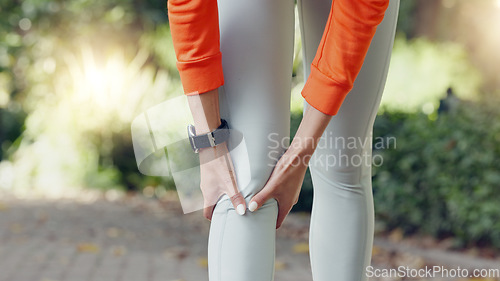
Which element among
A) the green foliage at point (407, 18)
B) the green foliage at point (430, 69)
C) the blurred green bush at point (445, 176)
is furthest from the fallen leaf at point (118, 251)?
the green foliage at point (407, 18)

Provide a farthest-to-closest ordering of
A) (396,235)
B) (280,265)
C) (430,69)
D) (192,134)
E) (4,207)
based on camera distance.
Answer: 1. (430,69)
2. (4,207)
3. (396,235)
4. (280,265)
5. (192,134)

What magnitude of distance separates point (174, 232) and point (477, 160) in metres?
2.67

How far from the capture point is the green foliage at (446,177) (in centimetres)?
423

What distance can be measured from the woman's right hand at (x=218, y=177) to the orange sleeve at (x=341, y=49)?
0.25 meters

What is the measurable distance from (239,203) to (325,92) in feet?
1.08

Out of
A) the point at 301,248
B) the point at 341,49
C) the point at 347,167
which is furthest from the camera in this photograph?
the point at 301,248

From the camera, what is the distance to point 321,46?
52.7 inches

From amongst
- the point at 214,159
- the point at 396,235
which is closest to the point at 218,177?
the point at 214,159

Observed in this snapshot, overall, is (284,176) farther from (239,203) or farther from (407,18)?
(407,18)

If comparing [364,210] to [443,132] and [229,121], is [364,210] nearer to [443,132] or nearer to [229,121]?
[229,121]

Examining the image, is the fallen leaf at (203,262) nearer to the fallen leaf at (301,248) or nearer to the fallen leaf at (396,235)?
the fallen leaf at (301,248)

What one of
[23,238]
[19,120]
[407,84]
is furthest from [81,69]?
Result: [407,84]

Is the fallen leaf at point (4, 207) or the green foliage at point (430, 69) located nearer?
the fallen leaf at point (4, 207)

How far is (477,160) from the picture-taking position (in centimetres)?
425
